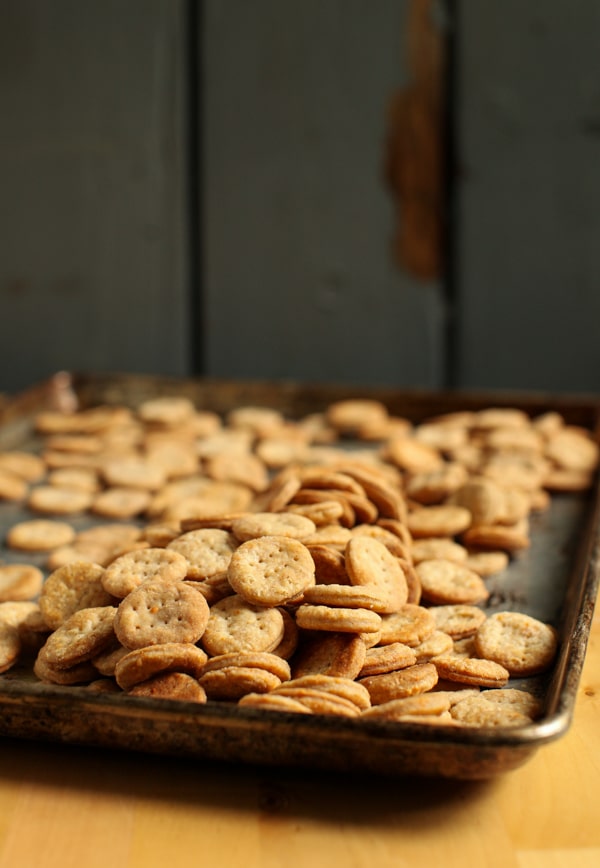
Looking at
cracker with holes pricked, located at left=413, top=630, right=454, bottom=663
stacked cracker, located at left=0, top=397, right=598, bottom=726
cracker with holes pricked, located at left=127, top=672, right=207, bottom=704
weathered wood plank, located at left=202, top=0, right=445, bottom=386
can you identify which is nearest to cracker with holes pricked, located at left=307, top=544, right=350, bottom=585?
stacked cracker, located at left=0, top=397, right=598, bottom=726

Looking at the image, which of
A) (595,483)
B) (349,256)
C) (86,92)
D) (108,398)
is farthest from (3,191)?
(595,483)

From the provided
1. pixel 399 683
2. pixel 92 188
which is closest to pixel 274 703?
pixel 399 683

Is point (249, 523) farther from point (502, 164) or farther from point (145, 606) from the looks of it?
point (502, 164)

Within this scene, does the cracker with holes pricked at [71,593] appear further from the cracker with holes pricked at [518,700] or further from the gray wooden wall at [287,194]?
the gray wooden wall at [287,194]

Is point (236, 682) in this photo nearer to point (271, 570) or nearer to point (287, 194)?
point (271, 570)

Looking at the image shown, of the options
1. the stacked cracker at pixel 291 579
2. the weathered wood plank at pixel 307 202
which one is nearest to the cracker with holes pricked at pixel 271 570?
the stacked cracker at pixel 291 579
